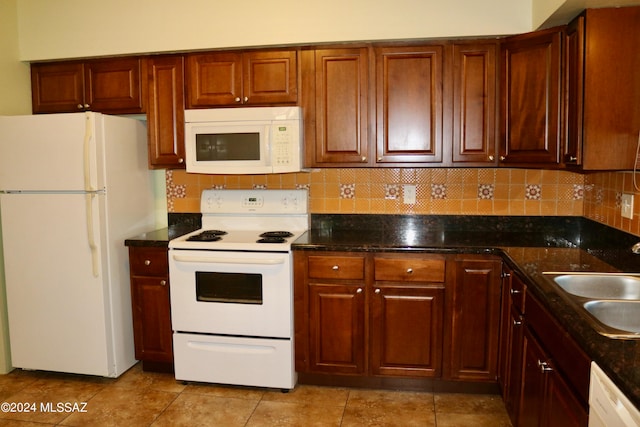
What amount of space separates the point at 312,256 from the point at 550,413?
1445 mm

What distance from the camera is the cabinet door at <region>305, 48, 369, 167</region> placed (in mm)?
2955

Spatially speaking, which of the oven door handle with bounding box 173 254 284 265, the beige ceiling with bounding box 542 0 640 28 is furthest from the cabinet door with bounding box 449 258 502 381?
the beige ceiling with bounding box 542 0 640 28

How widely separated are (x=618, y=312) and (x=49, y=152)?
2942 mm

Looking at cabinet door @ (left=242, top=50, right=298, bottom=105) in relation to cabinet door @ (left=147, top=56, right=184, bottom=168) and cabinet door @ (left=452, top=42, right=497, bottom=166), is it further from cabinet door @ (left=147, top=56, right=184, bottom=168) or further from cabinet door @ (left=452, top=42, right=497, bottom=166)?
cabinet door @ (left=452, top=42, right=497, bottom=166)

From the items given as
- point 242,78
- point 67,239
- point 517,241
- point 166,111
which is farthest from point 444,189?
point 67,239

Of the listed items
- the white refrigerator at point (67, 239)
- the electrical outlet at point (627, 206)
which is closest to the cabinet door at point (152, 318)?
the white refrigerator at point (67, 239)

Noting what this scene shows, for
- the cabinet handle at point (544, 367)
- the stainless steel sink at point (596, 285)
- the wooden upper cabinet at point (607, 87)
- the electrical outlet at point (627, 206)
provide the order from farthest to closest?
the electrical outlet at point (627, 206), the wooden upper cabinet at point (607, 87), the stainless steel sink at point (596, 285), the cabinet handle at point (544, 367)

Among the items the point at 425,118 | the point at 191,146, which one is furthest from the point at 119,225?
the point at 425,118

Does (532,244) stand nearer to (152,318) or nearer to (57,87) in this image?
(152,318)

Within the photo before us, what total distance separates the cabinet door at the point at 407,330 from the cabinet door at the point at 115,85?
1.93 metres

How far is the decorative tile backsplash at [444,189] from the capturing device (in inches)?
125

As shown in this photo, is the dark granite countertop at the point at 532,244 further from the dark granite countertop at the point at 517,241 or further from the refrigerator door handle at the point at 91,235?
→ the refrigerator door handle at the point at 91,235

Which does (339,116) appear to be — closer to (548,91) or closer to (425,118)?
(425,118)

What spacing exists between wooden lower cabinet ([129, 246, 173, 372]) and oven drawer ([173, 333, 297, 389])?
0.44 ft
